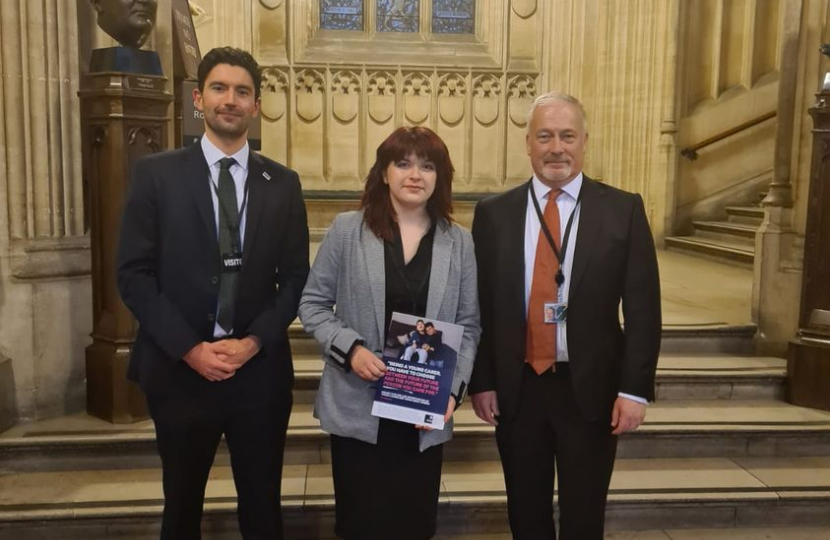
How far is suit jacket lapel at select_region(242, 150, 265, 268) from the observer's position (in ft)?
6.77

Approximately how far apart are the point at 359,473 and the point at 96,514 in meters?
1.30

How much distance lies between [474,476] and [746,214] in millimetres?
4943

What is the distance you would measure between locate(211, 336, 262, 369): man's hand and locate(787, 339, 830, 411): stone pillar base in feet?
9.04

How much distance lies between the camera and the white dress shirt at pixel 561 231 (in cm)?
→ 200

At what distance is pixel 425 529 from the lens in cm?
208

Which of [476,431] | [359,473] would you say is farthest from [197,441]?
[476,431]

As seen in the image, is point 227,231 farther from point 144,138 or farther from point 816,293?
point 816,293

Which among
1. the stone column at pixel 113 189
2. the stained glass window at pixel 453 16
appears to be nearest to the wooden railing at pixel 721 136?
the stained glass window at pixel 453 16

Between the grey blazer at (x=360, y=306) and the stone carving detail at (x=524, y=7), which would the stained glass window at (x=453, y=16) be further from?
the grey blazer at (x=360, y=306)

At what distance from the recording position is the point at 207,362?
1990 mm

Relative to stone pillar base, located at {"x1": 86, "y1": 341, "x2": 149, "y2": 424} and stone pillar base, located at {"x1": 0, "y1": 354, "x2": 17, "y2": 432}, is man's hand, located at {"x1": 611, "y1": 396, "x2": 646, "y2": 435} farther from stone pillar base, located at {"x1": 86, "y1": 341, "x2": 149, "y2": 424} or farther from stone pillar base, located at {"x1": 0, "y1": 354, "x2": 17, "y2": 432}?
stone pillar base, located at {"x1": 0, "y1": 354, "x2": 17, "y2": 432}

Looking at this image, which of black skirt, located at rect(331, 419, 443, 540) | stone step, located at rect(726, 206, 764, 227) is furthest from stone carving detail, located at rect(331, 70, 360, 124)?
black skirt, located at rect(331, 419, 443, 540)

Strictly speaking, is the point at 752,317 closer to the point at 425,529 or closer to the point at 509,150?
the point at 425,529

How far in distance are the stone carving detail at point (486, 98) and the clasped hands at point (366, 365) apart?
6.25 metres
